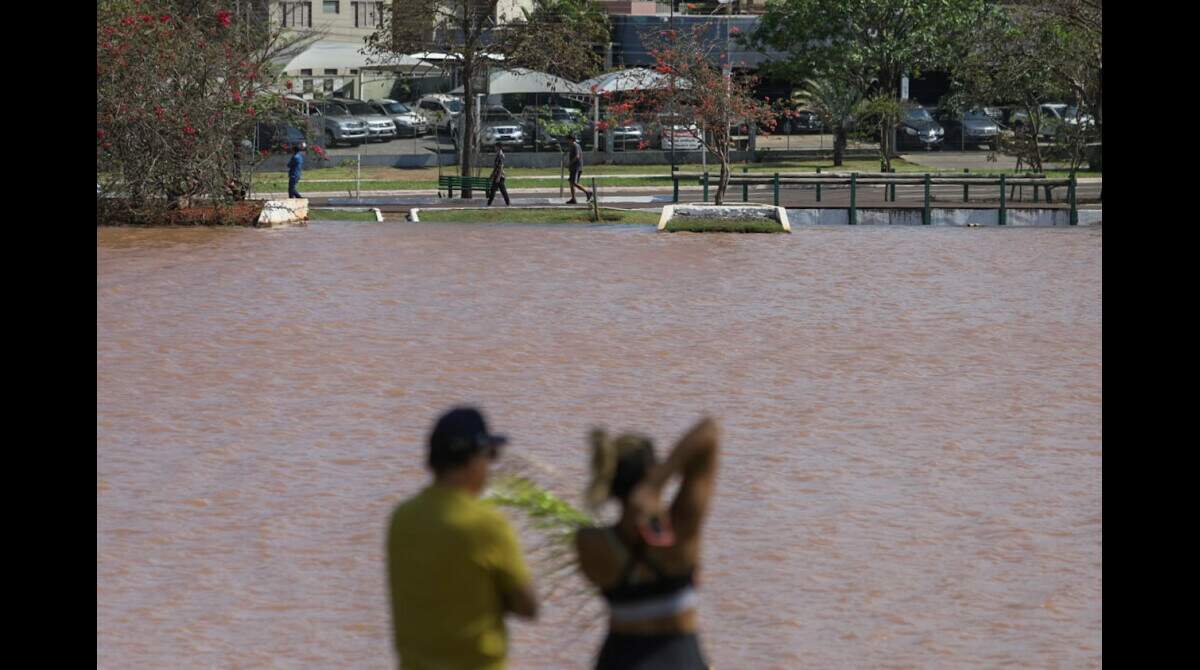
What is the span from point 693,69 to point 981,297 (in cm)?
1415

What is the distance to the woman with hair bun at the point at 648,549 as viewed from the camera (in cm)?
464

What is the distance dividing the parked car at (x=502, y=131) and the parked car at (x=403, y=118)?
2.03 meters

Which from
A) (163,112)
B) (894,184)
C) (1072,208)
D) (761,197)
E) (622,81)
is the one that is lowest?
→ (1072,208)

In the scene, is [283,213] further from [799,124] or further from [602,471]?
[799,124]

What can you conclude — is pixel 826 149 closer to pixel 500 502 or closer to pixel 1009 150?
pixel 1009 150

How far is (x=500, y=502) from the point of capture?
18.9 feet

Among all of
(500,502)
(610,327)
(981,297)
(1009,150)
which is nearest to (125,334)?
(610,327)

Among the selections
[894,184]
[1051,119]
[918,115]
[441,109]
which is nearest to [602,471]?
[894,184]

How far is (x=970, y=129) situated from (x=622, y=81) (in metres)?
14.9

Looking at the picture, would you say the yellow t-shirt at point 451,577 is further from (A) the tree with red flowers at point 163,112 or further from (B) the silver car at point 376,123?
(B) the silver car at point 376,123

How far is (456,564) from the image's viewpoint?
470cm

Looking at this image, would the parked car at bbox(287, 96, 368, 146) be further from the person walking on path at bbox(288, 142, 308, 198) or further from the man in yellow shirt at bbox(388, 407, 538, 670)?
the man in yellow shirt at bbox(388, 407, 538, 670)

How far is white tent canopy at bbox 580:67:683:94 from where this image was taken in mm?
42438

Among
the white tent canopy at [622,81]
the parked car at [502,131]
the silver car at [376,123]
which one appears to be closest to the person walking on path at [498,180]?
the white tent canopy at [622,81]
